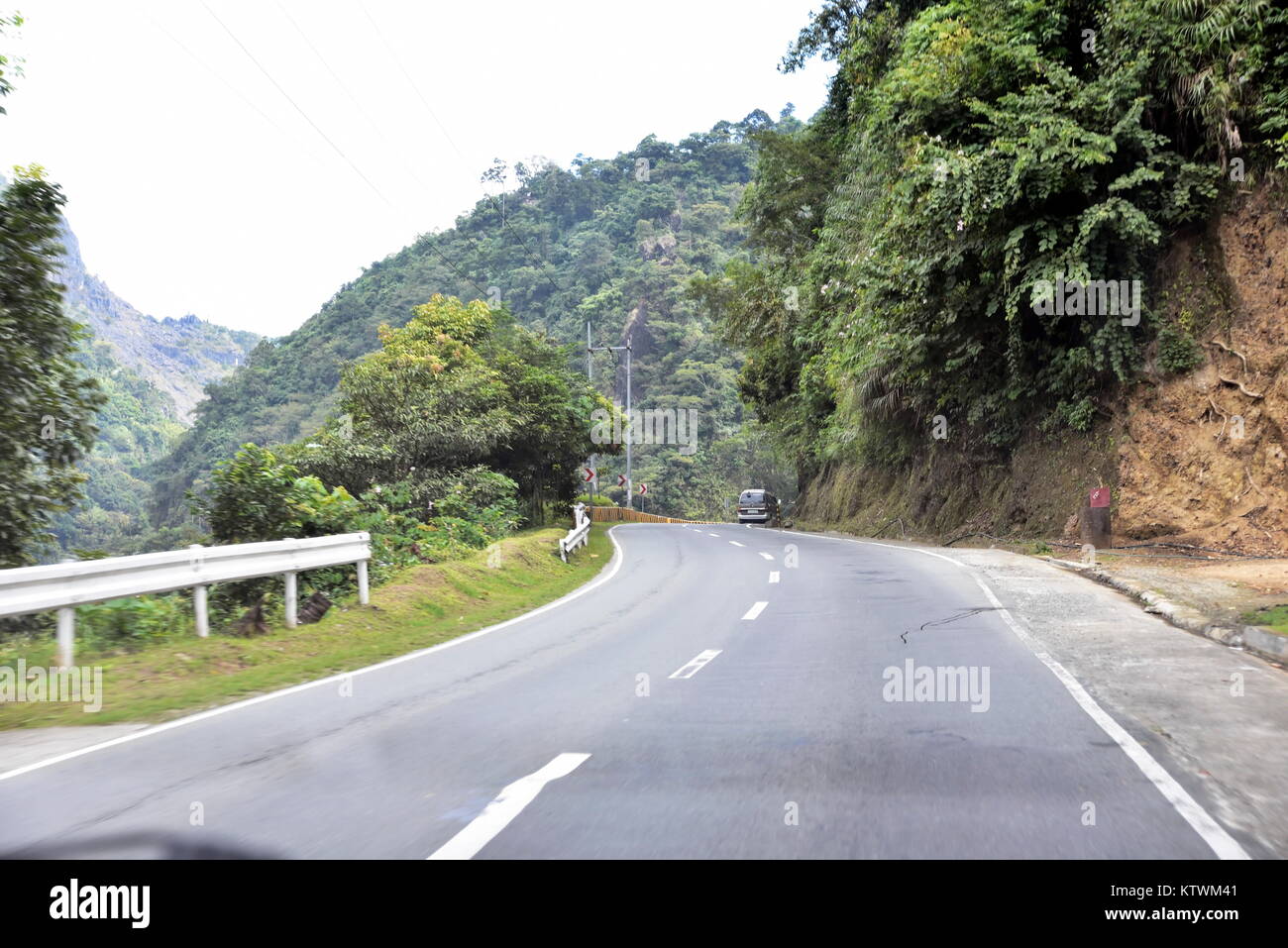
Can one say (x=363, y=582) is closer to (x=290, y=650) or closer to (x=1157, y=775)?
A: (x=290, y=650)

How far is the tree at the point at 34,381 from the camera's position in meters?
13.4

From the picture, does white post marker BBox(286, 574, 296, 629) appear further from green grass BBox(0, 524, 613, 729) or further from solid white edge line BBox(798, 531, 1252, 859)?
solid white edge line BBox(798, 531, 1252, 859)

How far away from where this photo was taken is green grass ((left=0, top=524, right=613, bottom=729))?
27.2ft

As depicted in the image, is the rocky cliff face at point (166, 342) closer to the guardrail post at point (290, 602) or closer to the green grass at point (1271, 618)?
the guardrail post at point (290, 602)

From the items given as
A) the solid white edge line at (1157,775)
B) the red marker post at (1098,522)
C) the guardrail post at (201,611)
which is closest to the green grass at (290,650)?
the guardrail post at (201,611)

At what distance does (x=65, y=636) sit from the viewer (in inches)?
363

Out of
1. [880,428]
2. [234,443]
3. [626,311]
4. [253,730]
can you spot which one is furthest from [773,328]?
[626,311]

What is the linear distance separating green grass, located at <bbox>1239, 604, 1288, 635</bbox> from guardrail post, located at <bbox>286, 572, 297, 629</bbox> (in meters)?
10.8

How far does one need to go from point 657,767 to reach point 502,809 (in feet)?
3.68

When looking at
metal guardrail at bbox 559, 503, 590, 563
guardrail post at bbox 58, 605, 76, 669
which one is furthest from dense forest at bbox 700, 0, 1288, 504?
guardrail post at bbox 58, 605, 76, 669

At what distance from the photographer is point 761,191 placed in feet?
137

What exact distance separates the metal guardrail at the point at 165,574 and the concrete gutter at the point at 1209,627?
1039 centimetres
